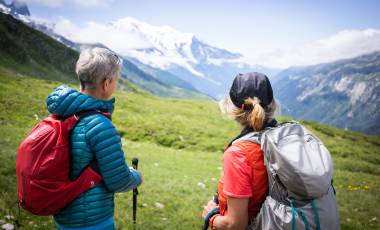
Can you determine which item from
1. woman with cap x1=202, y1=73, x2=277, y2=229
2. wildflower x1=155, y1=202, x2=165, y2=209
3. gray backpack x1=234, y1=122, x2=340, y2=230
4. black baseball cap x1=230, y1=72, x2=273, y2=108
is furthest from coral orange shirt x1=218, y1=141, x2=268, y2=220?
wildflower x1=155, y1=202, x2=165, y2=209

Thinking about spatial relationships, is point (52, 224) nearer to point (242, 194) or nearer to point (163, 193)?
point (163, 193)

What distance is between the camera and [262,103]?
15.5ft

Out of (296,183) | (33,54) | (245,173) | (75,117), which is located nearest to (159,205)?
(75,117)

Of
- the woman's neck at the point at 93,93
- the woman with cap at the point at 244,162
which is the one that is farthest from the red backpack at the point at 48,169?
the woman with cap at the point at 244,162

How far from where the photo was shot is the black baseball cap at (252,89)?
470 centimetres

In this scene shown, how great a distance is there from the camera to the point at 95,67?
4.80 meters

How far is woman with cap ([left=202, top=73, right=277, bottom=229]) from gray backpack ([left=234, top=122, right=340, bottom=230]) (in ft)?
0.61

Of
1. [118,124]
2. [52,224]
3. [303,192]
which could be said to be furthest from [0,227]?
[118,124]

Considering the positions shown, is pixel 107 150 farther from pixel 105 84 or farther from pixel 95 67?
pixel 95 67

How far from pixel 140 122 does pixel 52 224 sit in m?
24.5

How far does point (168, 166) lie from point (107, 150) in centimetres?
1562

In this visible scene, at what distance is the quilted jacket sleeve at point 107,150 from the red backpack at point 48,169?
239 millimetres

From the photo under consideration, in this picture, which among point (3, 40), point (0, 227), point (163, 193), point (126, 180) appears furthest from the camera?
point (3, 40)

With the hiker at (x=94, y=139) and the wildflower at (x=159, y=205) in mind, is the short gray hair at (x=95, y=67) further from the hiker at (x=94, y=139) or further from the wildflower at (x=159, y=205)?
the wildflower at (x=159, y=205)
